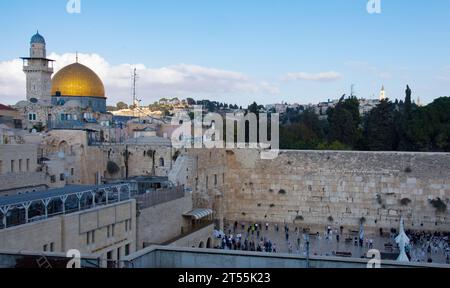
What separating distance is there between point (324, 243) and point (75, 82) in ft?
78.8

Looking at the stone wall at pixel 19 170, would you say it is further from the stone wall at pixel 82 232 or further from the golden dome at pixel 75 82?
the golden dome at pixel 75 82

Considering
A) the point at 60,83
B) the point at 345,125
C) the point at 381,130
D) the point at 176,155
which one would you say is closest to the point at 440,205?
the point at 381,130

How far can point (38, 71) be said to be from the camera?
3975 cm

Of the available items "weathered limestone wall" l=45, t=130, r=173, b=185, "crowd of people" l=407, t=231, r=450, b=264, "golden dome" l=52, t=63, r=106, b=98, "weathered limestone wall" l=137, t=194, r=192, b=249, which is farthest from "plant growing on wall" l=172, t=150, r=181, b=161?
"golden dome" l=52, t=63, r=106, b=98

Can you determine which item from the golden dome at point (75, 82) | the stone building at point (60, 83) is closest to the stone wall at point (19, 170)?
the stone building at point (60, 83)

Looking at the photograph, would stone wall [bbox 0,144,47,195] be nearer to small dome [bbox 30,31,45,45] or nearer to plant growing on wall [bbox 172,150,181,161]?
plant growing on wall [bbox 172,150,181,161]

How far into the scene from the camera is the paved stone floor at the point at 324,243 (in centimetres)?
2142

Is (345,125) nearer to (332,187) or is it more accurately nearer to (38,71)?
(332,187)

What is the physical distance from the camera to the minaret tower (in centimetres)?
3941

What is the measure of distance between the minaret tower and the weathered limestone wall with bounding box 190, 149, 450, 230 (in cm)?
1879

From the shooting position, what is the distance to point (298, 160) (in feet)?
88.6
